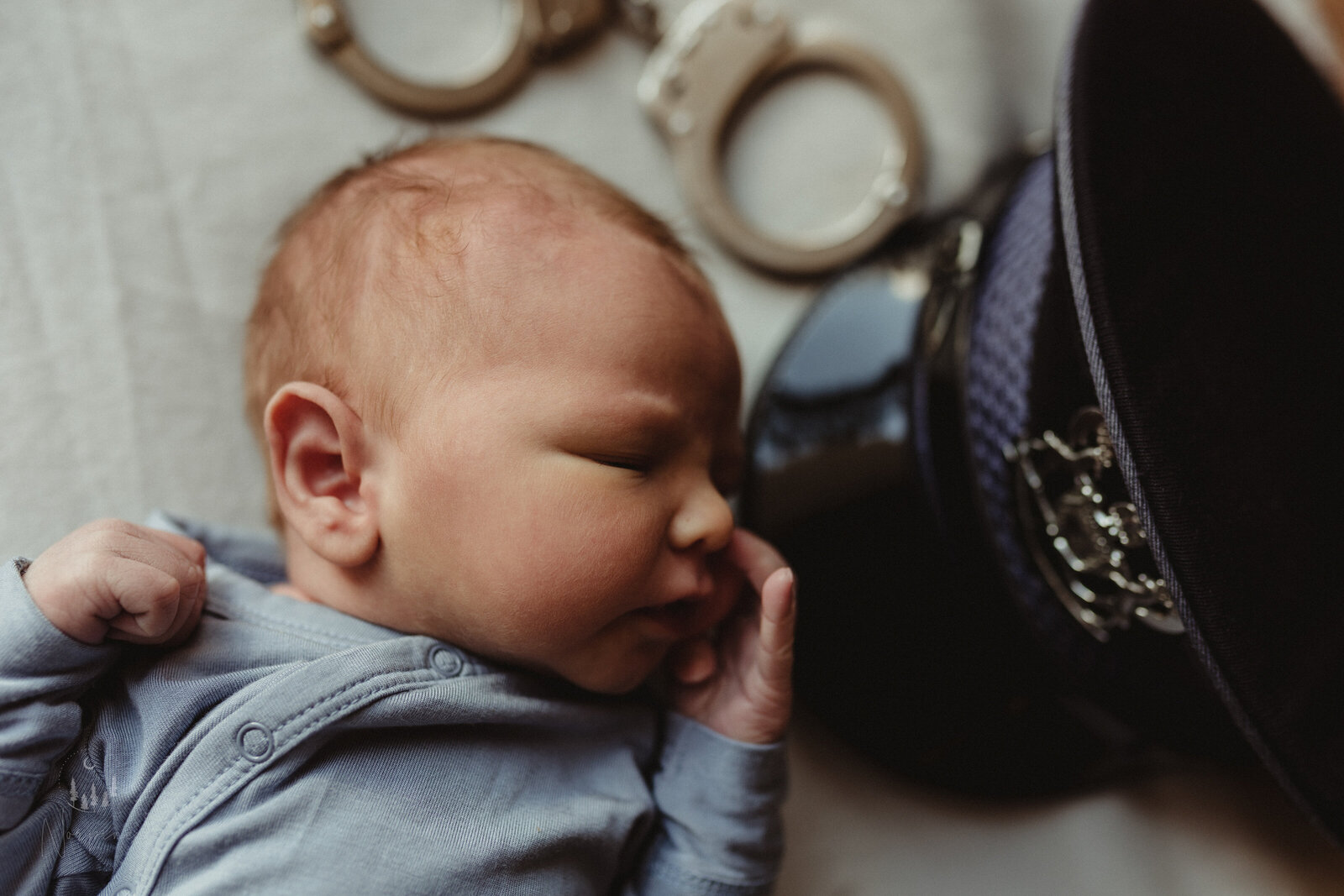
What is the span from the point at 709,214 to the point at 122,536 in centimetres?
55

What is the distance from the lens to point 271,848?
50 centimetres

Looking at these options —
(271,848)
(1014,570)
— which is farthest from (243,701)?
(1014,570)

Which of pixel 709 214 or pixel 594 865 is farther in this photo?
pixel 709 214

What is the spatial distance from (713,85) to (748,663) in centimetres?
53

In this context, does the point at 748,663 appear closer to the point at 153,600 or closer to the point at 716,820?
the point at 716,820

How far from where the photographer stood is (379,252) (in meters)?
0.54

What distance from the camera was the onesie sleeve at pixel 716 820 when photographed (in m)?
0.61

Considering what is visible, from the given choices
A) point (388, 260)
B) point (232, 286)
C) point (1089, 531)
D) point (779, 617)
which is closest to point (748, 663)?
point (779, 617)

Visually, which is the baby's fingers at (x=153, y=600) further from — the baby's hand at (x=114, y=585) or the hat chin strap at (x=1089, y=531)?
the hat chin strap at (x=1089, y=531)

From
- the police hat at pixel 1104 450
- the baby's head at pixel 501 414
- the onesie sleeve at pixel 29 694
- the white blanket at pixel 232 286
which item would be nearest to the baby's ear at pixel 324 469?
the baby's head at pixel 501 414

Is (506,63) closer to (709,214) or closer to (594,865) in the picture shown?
(709,214)

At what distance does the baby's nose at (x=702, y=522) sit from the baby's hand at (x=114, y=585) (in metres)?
0.28

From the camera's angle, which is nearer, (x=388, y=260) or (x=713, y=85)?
(x=388, y=260)

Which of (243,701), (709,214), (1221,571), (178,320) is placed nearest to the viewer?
(1221,571)
